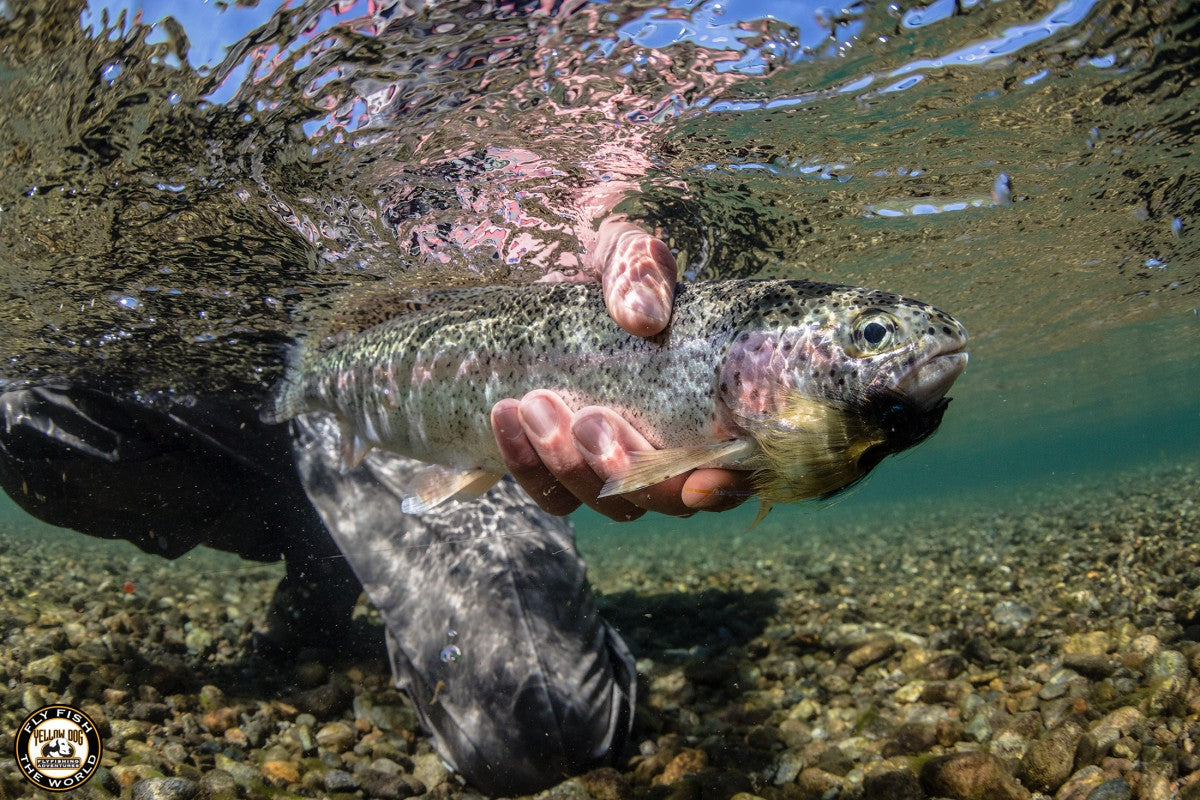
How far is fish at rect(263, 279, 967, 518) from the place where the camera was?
2.02 metres

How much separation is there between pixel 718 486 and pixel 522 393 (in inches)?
41.0

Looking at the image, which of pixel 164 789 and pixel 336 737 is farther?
pixel 336 737

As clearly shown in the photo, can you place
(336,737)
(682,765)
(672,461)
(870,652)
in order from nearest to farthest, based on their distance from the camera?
(672,461) < (682,765) < (336,737) < (870,652)

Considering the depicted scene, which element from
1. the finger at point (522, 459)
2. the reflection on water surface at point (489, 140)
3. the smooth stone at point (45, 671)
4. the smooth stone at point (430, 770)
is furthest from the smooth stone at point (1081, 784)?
the smooth stone at point (45, 671)

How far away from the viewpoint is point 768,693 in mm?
4898

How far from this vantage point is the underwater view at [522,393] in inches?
120

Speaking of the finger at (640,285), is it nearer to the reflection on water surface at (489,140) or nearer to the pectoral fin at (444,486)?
the pectoral fin at (444,486)

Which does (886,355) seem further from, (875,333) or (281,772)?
(281,772)

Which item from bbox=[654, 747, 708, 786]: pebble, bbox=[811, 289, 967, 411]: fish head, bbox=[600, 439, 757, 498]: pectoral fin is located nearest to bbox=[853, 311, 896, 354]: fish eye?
bbox=[811, 289, 967, 411]: fish head

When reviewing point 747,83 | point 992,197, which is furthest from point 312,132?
point 992,197

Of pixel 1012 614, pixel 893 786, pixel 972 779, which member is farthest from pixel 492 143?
pixel 1012 614

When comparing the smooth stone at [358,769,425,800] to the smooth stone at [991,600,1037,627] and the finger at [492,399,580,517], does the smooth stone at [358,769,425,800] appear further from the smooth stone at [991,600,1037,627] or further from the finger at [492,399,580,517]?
the smooth stone at [991,600,1037,627]

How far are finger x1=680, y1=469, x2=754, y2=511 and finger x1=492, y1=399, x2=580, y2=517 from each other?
2.90 ft

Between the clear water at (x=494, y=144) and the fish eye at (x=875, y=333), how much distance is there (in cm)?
59
